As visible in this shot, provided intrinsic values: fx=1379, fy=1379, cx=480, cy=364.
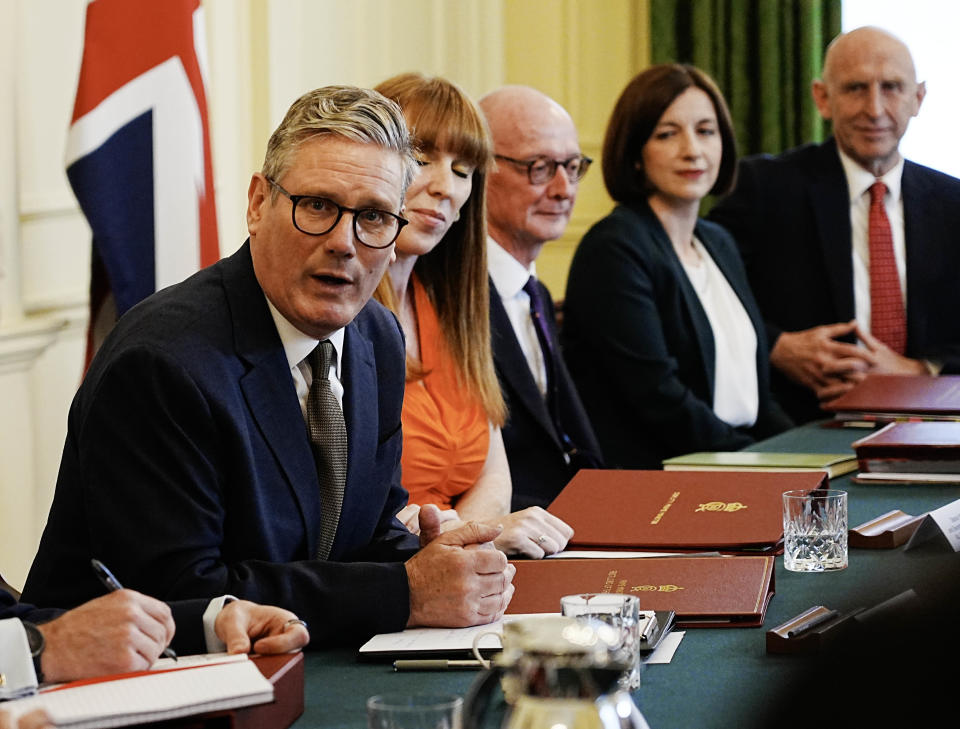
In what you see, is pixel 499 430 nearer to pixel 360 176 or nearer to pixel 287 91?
pixel 360 176

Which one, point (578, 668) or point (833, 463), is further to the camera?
point (833, 463)

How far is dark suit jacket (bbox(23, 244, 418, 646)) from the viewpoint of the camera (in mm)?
1737

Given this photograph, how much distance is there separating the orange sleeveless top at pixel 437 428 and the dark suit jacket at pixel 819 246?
191cm

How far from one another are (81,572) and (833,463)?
5.70 ft

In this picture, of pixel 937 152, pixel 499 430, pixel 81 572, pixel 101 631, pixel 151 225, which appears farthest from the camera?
pixel 937 152

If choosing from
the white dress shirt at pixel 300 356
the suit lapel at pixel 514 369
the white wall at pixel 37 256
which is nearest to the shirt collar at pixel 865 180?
the suit lapel at pixel 514 369

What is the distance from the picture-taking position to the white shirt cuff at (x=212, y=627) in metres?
1.62

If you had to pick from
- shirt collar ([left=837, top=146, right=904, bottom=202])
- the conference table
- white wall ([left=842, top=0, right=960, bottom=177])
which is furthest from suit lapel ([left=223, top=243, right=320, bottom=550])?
white wall ([left=842, top=0, right=960, bottom=177])

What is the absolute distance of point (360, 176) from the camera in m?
1.97

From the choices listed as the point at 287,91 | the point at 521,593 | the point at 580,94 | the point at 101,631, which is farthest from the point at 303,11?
the point at 101,631

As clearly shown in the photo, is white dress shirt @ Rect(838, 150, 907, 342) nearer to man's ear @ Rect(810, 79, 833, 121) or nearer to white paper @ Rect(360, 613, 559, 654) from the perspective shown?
man's ear @ Rect(810, 79, 833, 121)

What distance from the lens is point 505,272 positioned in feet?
11.2

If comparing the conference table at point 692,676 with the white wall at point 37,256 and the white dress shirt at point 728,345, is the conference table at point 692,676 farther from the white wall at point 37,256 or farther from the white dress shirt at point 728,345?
the white wall at point 37,256

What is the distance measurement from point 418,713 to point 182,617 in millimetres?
595
